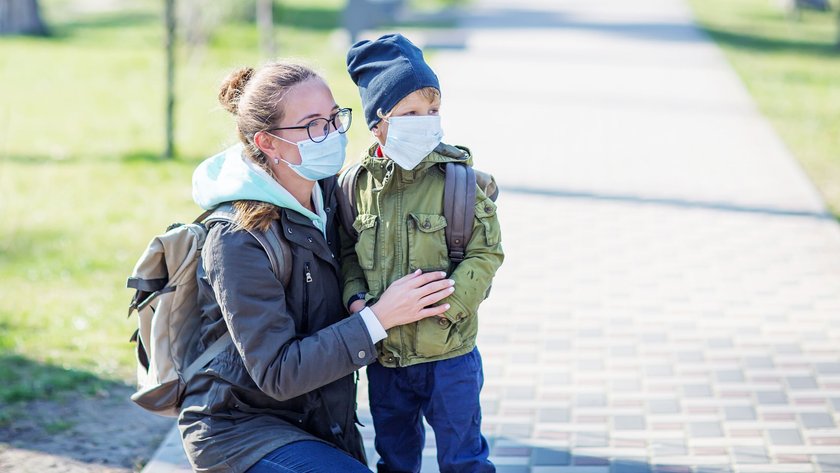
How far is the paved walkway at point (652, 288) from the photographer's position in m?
4.42

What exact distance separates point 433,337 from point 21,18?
723 inches

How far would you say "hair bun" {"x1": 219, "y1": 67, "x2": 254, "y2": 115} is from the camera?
2998mm

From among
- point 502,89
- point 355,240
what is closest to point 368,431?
point 355,240

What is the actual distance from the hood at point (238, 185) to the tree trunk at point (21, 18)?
17507 millimetres

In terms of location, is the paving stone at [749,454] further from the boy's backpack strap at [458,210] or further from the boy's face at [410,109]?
the boy's face at [410,109]

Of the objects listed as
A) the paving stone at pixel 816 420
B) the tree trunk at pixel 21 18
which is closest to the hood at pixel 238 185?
the paving stone at pixel 816 420

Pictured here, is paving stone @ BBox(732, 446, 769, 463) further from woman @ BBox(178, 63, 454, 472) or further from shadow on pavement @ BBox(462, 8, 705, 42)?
shadow on pavement @ BBox(462, 8, 705, 42)

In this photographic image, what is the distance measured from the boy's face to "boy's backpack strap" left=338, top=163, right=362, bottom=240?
169 millimetres

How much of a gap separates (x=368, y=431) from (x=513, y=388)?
0.81 metres

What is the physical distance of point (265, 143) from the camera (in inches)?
116

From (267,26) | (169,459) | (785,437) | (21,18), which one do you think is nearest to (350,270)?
(169,459)

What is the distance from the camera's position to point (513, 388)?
499 cm

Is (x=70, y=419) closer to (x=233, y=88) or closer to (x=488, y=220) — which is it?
(x=233, y=88)

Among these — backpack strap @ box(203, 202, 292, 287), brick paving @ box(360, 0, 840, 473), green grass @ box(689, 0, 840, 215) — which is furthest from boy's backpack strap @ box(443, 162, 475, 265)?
green grass @ box(689, 0, 840, 215)
